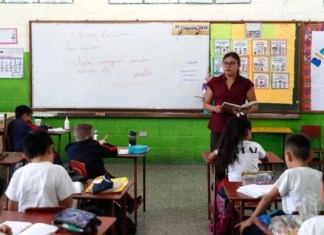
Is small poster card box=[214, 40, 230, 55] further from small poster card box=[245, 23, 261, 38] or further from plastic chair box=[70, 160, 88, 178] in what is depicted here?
plastic chair box=[70, 160, 88, 178]

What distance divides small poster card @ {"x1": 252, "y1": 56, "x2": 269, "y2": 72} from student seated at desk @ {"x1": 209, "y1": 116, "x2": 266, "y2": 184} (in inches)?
116

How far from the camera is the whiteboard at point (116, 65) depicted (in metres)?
6.54

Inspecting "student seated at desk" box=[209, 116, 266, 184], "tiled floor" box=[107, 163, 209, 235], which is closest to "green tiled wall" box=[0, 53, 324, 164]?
"tiled floor" box=[107, 163, 209, 235]

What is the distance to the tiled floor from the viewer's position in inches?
166


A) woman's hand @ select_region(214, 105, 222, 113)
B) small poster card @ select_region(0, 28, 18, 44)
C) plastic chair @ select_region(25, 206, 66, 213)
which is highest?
small poster card @ select_region(0, 28, 18, 44)

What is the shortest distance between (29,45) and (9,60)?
0.37 metres

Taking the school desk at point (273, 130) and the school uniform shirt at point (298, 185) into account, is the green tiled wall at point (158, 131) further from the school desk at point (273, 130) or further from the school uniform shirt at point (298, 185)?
the school uniform shirt at point (298, 185)

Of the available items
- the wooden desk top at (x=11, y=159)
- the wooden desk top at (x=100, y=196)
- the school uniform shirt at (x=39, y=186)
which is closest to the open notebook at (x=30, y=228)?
the school uniform shirt at (x=39, y=186)

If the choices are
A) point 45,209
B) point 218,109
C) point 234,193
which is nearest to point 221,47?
point 218,109

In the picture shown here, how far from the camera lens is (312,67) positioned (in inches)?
254

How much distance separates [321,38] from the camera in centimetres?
641

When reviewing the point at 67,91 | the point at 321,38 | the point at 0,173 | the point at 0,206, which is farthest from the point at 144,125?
the point at 0,206
